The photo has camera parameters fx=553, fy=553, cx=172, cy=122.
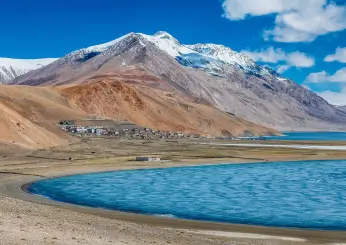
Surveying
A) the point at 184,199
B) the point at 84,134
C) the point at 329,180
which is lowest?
the point at 184,199

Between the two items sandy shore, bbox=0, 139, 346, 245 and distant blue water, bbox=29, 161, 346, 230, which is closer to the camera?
sandy shore, bbox=0, 139, 346, 245

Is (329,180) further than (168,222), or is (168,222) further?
(329,180)

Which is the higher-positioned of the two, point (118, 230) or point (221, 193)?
point (221, 193)

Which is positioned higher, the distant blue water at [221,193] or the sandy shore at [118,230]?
the distant blue water at [221,193]

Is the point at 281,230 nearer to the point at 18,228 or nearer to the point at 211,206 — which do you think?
the point at 211,206

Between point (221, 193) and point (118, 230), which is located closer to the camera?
point (118, 230)

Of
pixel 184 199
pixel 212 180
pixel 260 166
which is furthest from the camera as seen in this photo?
pixel 260 166

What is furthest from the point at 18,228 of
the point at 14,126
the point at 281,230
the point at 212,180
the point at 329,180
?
the point at 14,126

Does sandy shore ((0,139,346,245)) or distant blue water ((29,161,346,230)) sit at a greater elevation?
distant blue water ((29,161,346,230))
